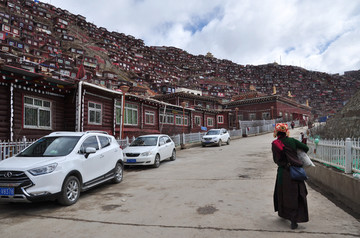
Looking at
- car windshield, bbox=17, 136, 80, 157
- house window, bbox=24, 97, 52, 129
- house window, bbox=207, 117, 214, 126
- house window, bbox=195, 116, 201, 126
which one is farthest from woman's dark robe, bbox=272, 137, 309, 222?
house window, bbox=207, 117, 214, 126

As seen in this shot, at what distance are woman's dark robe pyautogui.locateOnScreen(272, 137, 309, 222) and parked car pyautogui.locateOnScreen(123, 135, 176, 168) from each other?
7652 mm

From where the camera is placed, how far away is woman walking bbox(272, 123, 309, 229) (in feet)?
13.4

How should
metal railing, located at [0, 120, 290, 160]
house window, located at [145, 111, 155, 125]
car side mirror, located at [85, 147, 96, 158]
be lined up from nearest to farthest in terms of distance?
car side mirror, located at [85, 147, 96, 158], metal railing, located at [0, 120, 290, 160], house window, located at [145, 111, 155, 125]

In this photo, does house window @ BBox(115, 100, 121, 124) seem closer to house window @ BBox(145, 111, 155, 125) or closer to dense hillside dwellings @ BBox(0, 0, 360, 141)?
dense hillside dwellings @ BBox(0, 0, 360, 141)

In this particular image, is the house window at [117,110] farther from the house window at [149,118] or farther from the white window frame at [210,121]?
the white window frame at [210,121]

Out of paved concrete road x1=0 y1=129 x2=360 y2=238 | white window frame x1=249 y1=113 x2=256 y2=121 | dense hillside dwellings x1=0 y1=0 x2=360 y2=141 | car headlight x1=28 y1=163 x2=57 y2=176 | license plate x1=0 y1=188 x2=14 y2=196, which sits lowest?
paved concrete road x1=0 y1=129 x2=360 y2=238

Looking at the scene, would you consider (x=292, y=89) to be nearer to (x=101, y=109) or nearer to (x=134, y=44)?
(x=134, y=44)

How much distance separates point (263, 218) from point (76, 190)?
14.6ft

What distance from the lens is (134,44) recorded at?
4400 inches

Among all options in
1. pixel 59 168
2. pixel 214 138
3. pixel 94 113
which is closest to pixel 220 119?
pixel 214 138

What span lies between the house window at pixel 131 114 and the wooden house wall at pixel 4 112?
8827 millimetres

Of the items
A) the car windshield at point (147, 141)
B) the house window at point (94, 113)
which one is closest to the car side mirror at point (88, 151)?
the car windshield at point (147, 141)

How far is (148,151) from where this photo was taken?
448 inches

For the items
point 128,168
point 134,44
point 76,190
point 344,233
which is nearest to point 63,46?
point 134,44
